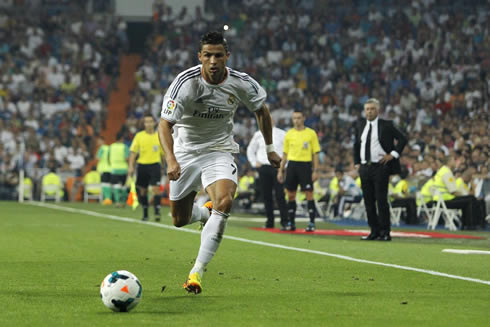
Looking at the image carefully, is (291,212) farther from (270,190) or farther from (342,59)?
(342,59)

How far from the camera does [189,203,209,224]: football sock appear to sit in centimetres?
1064

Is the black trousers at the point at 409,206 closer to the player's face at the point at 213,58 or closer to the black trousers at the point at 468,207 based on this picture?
the black trousers at the point at 468,207

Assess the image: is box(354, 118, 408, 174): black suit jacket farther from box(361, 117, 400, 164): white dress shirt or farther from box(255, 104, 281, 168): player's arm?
box(255, 104, 281, 168): player's arm

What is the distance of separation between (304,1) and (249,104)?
3427 cm

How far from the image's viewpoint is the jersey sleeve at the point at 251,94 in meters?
9.38

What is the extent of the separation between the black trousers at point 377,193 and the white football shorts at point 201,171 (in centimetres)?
717

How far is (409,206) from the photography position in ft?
77.0

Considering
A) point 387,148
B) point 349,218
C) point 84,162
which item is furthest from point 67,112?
point 387,148

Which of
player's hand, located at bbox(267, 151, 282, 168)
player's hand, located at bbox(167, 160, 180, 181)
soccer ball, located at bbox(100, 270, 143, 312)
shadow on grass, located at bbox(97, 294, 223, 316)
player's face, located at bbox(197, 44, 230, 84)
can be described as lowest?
shadow on grass, located at bbox(97, 294, 223, 316)

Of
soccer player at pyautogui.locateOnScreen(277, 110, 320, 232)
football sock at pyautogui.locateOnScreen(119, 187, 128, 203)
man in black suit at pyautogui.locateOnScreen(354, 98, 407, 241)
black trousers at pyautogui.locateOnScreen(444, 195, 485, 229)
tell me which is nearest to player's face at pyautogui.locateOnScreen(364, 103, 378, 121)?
man in black suit at pyautogui.locateOnScreen(354, 98, 407, 241)

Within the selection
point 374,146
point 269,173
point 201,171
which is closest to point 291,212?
point 269,173

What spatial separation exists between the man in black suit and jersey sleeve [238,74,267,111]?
7.33m

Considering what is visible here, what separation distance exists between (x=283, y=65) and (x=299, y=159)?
20.3m

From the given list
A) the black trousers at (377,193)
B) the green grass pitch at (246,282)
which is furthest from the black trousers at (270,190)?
the black trousers at (377,193)
